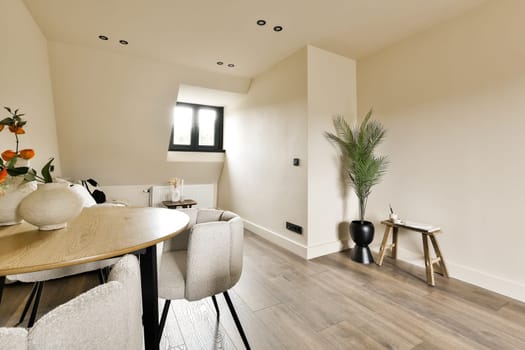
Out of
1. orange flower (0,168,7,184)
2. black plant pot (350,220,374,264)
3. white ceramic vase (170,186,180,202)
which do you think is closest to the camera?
orange flower (0,168,7,184)

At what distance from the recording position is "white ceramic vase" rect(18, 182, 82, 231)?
940 millimetres

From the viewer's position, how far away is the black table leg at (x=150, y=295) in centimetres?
103

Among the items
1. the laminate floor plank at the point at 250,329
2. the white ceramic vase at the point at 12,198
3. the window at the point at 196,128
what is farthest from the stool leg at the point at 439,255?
the window at the point at 196,128

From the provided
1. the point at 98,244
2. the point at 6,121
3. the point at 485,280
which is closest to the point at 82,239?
the point at 98,244

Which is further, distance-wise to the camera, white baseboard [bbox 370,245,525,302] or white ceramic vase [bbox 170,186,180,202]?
white ceramic vase [bbox 170,186,180,202]

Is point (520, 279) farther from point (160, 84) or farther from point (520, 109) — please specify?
point (160, 84)

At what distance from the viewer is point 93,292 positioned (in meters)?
0.58

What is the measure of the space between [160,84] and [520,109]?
394cm

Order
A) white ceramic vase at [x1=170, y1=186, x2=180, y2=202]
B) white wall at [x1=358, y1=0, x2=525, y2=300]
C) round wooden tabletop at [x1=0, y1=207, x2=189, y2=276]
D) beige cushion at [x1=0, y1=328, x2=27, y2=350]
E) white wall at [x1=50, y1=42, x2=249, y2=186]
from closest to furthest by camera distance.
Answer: beige cushion at [x1=0, y1=328, x2=27, y2=350], round wooden tabletop at [x1=0, y1=207, x2=189, y2=276], white wall at [x1=358, y1=0, x2=525, y2=300], white wall at [x1=50, y1=42, x2=249, y2=186], white ceramic vase at [x1=170, y1=186, x2=180, y2=202]

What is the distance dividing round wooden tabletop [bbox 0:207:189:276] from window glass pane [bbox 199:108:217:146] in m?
3.49

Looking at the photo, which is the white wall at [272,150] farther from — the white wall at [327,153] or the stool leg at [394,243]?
the stool leg at [394,243]

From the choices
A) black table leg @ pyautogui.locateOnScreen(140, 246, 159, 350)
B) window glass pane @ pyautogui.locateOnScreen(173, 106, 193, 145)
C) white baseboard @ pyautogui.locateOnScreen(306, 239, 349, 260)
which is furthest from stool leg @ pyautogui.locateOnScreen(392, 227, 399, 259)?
window glass pane @ pyautogui.locateOnScreen(173, 106, 193, 145)

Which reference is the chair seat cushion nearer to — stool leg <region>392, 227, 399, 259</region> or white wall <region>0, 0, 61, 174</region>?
white wall <region>0, 0, 61, 174</region>

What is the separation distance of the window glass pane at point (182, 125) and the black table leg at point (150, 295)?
370 cm
